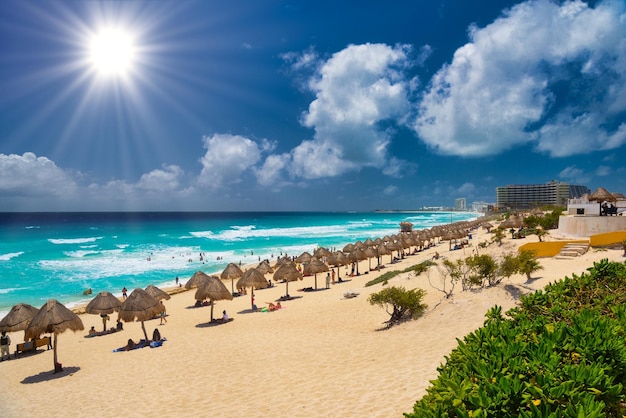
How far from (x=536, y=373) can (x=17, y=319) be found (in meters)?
15.2

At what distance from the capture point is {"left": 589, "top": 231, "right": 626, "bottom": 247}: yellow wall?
17.3 meters

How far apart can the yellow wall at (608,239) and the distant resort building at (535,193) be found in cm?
10379

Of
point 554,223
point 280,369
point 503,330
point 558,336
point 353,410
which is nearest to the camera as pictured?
point 558,336

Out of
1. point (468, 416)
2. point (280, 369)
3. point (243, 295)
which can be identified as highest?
point (468, 416)

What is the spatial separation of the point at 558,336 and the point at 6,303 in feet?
93.4

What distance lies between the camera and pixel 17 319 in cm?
1202

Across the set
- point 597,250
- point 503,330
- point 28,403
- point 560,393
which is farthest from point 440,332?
point 597,250

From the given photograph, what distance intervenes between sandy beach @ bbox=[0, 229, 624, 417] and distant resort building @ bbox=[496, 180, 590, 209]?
114961mm

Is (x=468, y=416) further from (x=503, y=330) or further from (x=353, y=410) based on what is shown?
(x=353, y=410)

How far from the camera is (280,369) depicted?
8414 millimetres

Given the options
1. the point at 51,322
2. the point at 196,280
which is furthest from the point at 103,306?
the point at 196,280

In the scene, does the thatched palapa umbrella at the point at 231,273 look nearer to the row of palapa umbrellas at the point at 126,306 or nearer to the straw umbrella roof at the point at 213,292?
the row of palapa umbrellas at the point at 126,306

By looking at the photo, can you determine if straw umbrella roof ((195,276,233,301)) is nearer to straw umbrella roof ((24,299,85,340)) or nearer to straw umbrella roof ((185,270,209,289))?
straw umbrella roof ((24,299,85,340))

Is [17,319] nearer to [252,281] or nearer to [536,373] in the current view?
[252,281]
